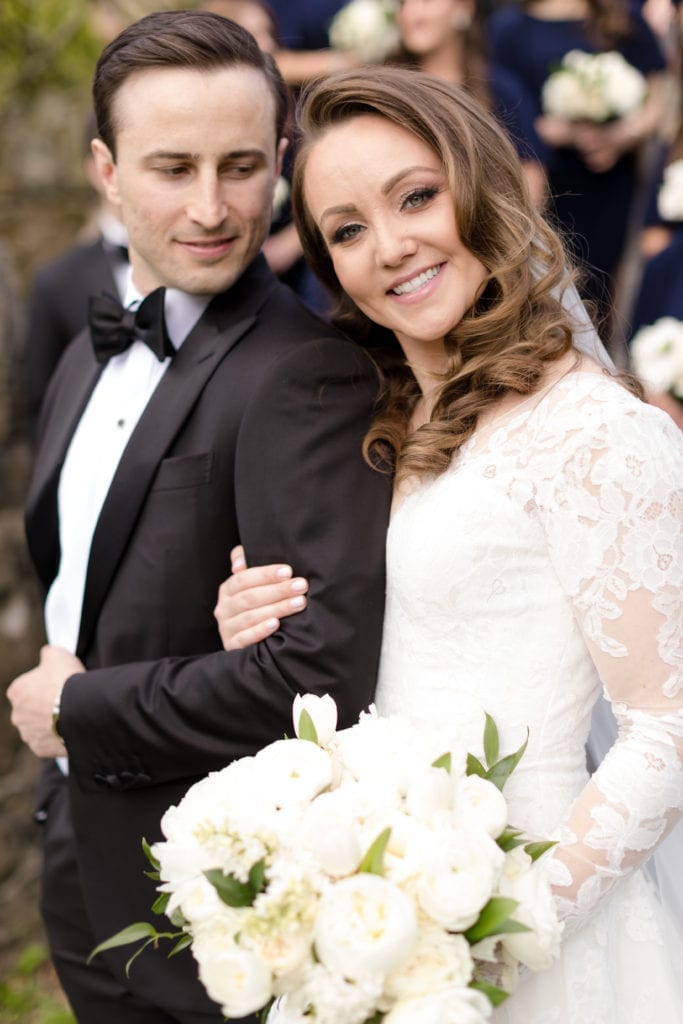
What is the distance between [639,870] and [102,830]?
3.57ft

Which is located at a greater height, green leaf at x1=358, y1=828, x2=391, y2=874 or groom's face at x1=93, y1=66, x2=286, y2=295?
groom's face at x1=93, y1=66, x2=286, y2=295

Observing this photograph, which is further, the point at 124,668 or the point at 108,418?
the point at 108,418

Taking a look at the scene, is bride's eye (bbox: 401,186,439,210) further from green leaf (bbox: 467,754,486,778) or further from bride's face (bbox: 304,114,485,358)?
green leaf (bbox: 467,754,486,778)

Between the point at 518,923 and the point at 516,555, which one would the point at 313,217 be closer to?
the point at 516,555

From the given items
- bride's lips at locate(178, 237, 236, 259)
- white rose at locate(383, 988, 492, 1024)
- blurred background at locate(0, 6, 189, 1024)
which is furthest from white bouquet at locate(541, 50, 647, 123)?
white rose at locate(383, 988, 492, 1024)

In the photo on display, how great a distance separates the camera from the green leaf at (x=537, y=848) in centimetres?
171

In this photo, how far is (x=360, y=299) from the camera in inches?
90.1

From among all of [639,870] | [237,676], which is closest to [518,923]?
[639,870]

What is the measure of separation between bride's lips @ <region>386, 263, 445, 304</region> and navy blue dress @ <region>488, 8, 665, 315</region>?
308 centimetres

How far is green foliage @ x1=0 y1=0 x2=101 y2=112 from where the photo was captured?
168 inches

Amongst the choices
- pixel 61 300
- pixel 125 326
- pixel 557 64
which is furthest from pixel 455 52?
pixel 125 326

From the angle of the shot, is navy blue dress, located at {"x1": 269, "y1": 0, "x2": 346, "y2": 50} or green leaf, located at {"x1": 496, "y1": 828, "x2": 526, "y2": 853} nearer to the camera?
green leaf, located at {"x1": 496, "y1": 828, "x2": 526, "y2": 853}

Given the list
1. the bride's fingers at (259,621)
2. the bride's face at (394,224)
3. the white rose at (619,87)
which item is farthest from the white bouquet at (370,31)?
the bride's fingers at (259,621)

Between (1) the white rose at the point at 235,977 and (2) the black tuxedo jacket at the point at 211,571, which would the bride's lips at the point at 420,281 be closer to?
(2) the black tuxedo jacket at the point at 211,571
